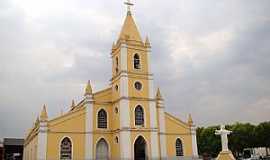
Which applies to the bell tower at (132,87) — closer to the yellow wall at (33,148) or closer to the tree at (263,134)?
the yellow wall at (33,148)

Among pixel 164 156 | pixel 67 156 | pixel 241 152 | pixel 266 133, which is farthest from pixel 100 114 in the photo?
pixel 241 152

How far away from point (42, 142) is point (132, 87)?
11.7 metres

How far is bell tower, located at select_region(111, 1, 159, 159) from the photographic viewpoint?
34778 mm

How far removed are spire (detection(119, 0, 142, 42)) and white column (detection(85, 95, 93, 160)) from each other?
29.3 ft

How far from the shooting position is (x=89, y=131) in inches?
1368

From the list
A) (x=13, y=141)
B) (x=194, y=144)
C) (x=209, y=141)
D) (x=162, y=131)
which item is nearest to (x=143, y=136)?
(x=162, y=131)

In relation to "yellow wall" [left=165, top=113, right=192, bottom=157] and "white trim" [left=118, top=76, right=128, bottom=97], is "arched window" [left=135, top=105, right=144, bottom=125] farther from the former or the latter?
"yellow wall" [left=165, top=113, right=192, bottom=157]

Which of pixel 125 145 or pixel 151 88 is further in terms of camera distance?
pixel 151 88

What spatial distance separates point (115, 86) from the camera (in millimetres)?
37938

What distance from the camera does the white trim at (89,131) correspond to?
34.1 metres

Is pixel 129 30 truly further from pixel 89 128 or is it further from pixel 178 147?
pixel 178 147

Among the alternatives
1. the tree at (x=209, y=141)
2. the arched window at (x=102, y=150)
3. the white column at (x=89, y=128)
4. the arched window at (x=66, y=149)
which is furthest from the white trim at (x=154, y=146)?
the tree at (x=209, y=141)

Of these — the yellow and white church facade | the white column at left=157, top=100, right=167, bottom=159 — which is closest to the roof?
the yellow and white church facade

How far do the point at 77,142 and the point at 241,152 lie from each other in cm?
4344
